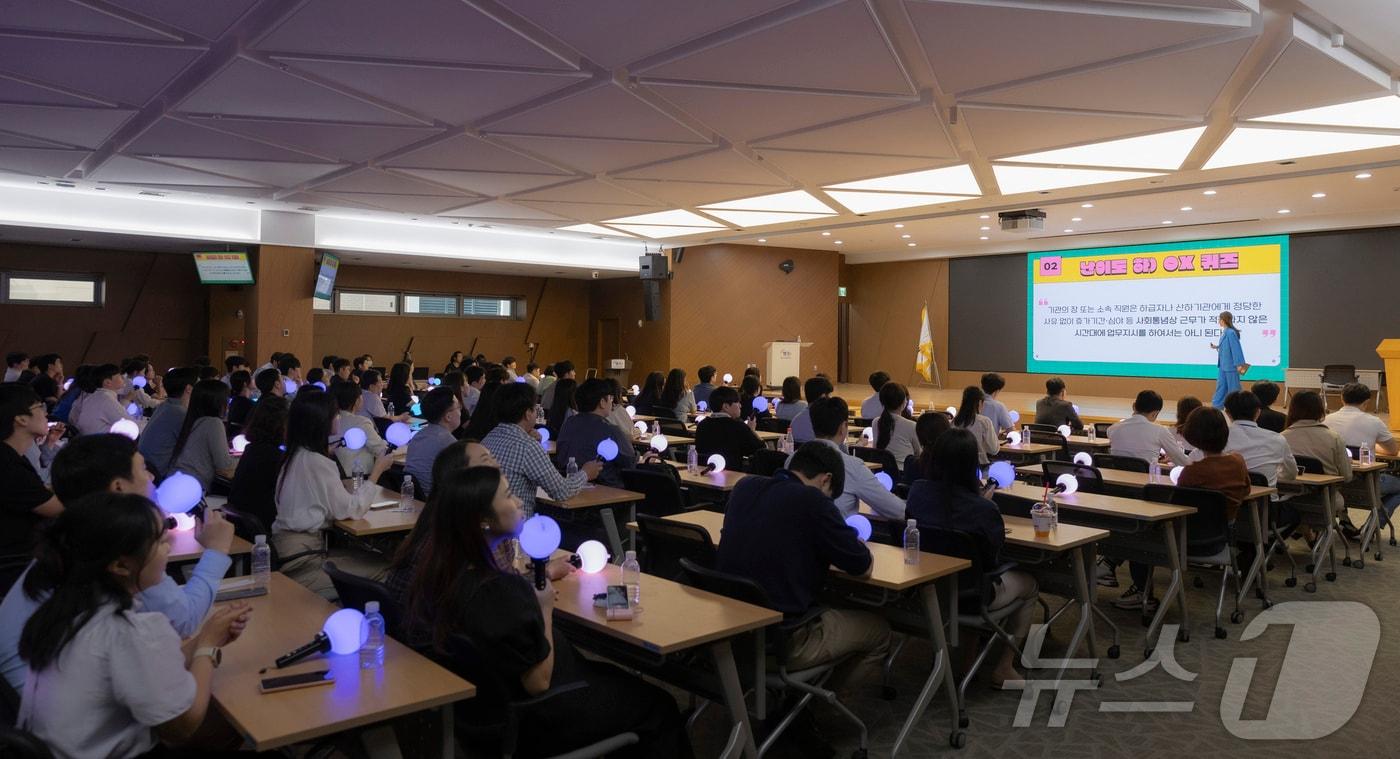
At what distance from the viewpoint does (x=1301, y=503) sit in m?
6.46

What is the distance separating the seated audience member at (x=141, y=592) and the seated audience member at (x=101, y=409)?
522 cm

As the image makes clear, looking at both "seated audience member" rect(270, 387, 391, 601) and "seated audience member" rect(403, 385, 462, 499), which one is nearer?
"seated audience member" rect(270, 387, 391, 601)

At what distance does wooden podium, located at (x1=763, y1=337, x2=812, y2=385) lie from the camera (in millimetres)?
18000

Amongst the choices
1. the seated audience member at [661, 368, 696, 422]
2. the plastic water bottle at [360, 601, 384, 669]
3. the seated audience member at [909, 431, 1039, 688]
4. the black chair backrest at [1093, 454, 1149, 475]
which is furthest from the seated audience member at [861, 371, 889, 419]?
the plastic water bottle at [360, 601, 384, 669]

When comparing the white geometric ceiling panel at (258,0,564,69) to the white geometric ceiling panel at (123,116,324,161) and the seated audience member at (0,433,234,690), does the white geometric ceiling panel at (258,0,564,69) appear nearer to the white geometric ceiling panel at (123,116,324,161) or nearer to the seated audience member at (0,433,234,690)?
the white geometric ceiling panel at (123,116,324,161)

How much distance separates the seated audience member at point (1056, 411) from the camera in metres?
8.95

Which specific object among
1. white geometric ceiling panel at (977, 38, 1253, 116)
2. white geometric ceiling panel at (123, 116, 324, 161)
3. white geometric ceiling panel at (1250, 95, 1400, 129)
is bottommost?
white geometric ceiling panel at (977, 38, 1253, 116)

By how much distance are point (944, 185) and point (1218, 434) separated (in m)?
6.25

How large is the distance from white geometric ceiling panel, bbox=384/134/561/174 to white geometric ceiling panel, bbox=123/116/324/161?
1.16 meters

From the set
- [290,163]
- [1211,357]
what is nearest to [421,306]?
[290,163]

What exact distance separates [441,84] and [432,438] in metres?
2.77

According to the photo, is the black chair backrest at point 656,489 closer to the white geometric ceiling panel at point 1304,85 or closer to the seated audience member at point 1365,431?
the white geometric ceiling panel at point 1304,85

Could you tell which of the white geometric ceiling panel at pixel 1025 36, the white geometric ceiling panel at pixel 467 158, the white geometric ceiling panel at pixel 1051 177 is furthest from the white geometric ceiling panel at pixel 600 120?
the white geometric ceiling panel at pixel 1051 177

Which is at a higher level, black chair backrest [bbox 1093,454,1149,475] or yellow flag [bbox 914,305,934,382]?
yellow flag [bbox 914,305,934,382]
